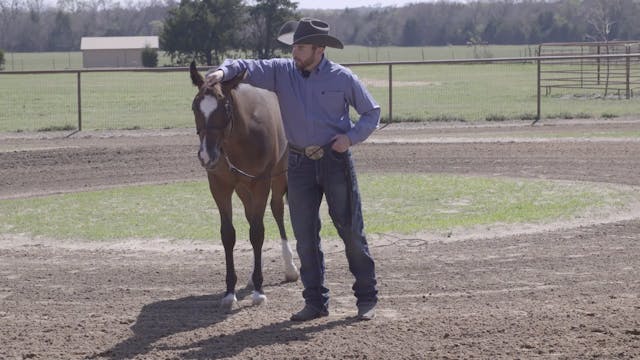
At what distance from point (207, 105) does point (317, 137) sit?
862 millimetres

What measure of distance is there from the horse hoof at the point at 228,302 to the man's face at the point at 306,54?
82.3 inches

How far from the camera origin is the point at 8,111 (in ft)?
102

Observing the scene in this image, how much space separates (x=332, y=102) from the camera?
7664mm

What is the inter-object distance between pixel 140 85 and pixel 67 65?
43438mm

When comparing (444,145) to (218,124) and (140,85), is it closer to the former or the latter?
(218,124)

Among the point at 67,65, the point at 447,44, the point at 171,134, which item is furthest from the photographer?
the point at 447,44

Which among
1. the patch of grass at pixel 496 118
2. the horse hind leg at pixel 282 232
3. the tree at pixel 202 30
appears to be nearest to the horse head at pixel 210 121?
the horse hind leg at pixel 282 232

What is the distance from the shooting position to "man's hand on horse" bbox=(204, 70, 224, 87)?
24.9 ft

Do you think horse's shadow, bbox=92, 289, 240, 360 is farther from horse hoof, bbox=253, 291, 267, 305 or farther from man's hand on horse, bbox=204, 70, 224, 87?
man's hand on horse, bbox=204, 70, 224, 87

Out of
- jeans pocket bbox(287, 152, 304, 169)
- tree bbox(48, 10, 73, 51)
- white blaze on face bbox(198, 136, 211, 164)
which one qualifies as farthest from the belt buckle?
tree bbox(48, 10, 73, 51)

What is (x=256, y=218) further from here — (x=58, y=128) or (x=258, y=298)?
(x=58, y=128)

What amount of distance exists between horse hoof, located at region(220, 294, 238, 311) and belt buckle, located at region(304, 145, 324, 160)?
153cm

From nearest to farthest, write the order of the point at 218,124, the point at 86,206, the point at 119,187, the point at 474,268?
the point at 218,124, the point at 474,268, the point at 86,206, the point at 119,187

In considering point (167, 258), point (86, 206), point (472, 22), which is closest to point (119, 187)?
point (86, 206)
